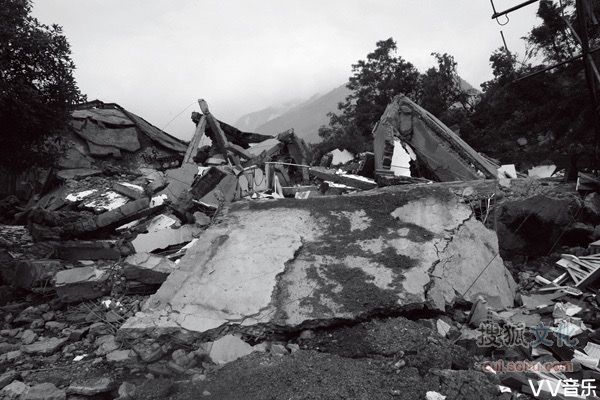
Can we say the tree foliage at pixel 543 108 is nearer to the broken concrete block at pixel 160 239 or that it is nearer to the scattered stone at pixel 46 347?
the broken concrete block at pixel 160 239

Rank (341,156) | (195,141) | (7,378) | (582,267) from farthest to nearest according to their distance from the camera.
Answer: (341,156)
(195,141)
(582,267)
(7,378)

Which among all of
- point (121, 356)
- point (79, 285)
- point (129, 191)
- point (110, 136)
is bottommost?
point (121, 356)

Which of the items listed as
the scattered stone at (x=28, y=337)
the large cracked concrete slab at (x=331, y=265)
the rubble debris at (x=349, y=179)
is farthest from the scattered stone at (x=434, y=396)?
the rubble debris at (x=349, y=179)

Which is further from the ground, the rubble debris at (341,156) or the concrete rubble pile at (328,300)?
the rubble debris at (341,156)

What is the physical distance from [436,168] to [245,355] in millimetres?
4900

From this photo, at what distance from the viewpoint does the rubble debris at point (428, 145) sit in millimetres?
5918

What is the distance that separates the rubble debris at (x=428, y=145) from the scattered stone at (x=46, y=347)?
488 centimetres

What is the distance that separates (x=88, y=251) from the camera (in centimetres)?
536

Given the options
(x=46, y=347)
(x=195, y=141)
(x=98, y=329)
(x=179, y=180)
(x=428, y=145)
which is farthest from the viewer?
(x=195, y=141)

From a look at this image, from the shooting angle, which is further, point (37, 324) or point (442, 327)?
point (37, 324)

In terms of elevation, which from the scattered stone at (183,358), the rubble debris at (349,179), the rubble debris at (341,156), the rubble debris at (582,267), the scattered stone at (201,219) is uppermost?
the rubble debris at (341,156)

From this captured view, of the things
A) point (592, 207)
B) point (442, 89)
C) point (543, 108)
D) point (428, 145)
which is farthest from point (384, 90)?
point (592, 207)

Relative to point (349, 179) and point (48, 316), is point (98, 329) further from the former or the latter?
point (349, 179)

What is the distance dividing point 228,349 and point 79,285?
A: 9.10 ft
